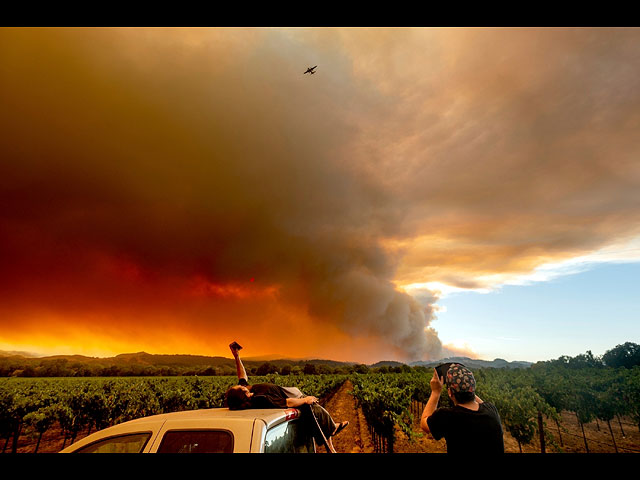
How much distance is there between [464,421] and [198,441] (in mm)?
2015

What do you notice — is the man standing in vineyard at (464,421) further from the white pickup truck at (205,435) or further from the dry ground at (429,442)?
the dry ground at (429,442)

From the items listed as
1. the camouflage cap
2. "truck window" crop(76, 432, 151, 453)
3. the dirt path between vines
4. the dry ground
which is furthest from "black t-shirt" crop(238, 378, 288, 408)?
the dry ground

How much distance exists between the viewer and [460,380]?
2455 millimetres

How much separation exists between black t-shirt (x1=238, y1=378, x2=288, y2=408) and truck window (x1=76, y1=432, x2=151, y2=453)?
109 cm

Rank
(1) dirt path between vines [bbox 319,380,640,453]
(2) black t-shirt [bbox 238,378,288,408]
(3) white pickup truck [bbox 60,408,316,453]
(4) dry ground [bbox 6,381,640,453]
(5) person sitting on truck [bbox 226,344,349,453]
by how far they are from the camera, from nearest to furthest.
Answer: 1. (3) white pickup truck [bbox 60,408,316,453]
2. (5) person sitting on truck [bbox 226,344,349,453]
3. (2) black t-shirt [bbox 238,378,288,408]
4. (1) dirt path between vines [bbox 319,380,640,453]
5. (4) dry ground [bbox 6,381,640,453]

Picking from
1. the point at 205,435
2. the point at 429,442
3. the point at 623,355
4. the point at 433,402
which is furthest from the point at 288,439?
the point at 623,355

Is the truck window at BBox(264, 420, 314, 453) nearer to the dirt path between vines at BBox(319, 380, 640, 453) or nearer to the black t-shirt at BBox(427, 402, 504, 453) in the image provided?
the black t-shirt at BBox(427, 402, 504, 453)

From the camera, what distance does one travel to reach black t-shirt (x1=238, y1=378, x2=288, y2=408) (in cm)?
303

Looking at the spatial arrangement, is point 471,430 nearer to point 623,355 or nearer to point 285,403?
point 285,403

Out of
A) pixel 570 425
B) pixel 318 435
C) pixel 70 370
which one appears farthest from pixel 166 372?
pixel 318 435

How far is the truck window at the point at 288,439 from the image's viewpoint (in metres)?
1.99
